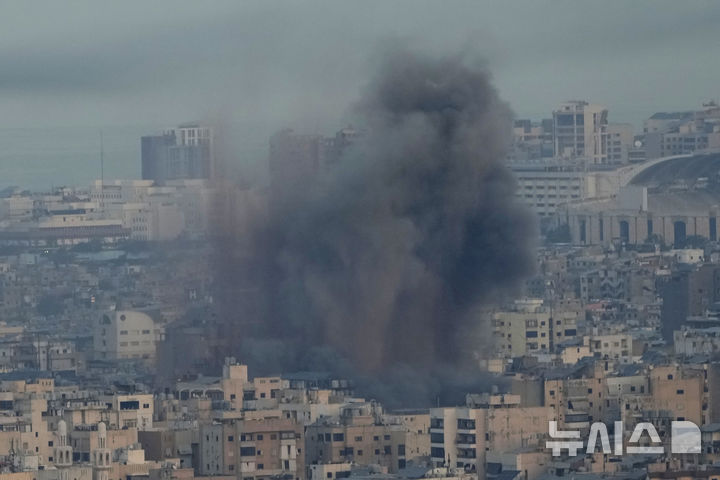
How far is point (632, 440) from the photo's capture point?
4169cm

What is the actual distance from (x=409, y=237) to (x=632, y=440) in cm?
1893

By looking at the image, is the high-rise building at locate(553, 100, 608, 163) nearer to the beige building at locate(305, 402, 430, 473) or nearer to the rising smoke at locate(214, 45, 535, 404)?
the rising smoke at locate(214, 45, 535, 404)

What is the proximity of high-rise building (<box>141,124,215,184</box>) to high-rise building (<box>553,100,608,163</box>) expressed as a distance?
21.1 metres

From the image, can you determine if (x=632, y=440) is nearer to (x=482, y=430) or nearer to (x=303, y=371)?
(x=482, y=430)

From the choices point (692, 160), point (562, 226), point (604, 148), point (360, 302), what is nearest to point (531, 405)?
point (360, 302)

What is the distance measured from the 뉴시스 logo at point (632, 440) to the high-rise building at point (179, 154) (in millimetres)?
31979

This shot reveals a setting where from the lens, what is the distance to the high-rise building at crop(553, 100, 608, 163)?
120 meters

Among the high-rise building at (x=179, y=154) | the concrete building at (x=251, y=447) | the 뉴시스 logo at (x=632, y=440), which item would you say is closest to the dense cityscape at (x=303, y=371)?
the concrete building at (x=251, y=447)

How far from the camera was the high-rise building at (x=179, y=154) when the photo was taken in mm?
82000

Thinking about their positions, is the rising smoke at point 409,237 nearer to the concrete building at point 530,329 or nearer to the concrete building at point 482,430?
the concrete building at point 530,329

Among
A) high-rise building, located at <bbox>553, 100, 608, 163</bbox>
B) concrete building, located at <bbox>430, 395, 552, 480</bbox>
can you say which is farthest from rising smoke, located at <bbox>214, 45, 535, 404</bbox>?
high-rise building, located at <bbox>553, 100, 608, 163</bbox>

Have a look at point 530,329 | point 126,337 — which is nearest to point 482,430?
point 530,329

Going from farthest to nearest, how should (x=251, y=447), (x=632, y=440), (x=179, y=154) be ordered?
(x=179, y=154)
(x=251, y=447)
(x=632, y=440)

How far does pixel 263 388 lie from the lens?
5281 cm
